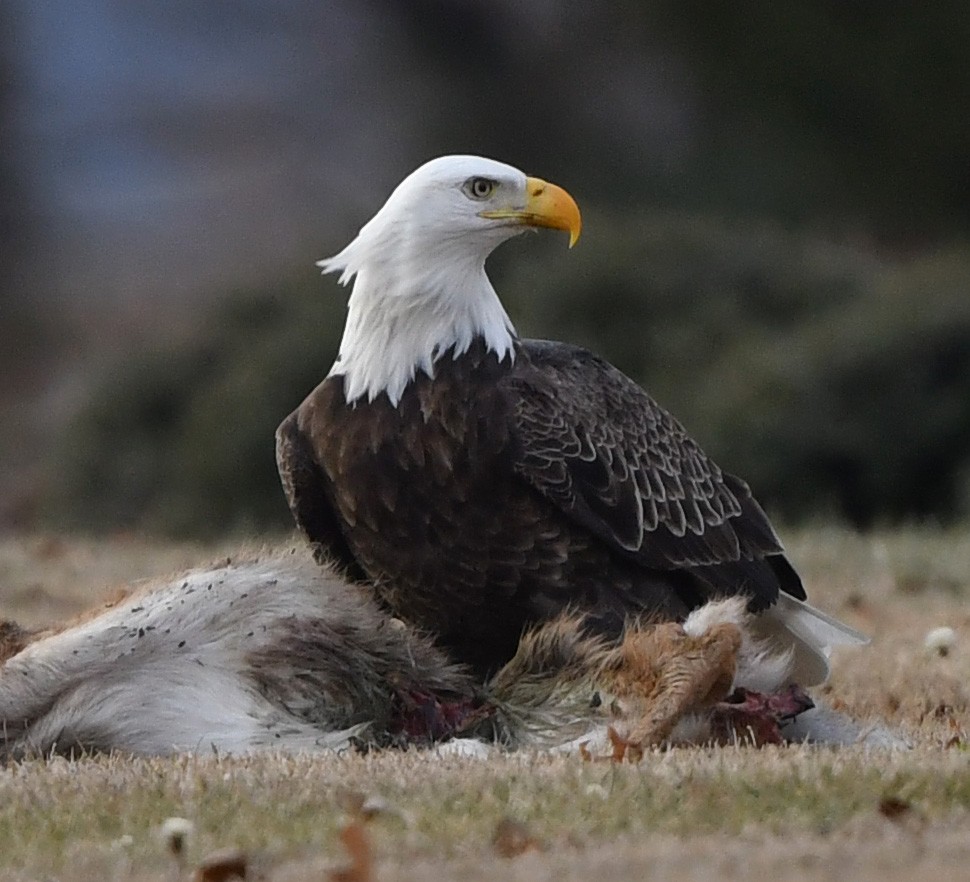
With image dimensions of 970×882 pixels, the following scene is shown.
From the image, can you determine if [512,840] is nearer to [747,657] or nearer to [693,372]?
[747,657]

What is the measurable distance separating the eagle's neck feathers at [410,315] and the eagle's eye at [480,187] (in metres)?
0.16

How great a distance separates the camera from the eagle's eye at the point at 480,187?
7.17m

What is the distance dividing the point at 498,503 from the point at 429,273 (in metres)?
0.83

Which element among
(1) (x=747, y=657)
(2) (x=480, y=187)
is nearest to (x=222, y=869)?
(1) (x=747, y=657)


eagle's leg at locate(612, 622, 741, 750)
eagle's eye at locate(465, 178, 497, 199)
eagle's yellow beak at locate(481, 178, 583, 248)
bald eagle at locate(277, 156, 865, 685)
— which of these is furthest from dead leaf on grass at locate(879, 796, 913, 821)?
eagle's eye at locate(465, 178, 497, 199)

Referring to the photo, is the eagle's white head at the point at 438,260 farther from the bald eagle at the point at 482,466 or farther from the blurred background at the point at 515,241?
the blurred background at the point at 515,241

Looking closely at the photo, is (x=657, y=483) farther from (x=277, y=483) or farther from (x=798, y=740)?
(x=277, y=483)

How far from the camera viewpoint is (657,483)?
734 cm

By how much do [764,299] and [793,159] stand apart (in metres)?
8.31

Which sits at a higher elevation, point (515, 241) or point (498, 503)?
point (498, 503)

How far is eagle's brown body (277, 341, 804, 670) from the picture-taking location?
6.78 meters

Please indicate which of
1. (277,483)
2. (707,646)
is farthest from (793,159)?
(707,646)

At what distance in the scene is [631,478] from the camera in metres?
7.20

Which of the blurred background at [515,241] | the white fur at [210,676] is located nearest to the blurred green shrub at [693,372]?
the blurred background at [515,241]
